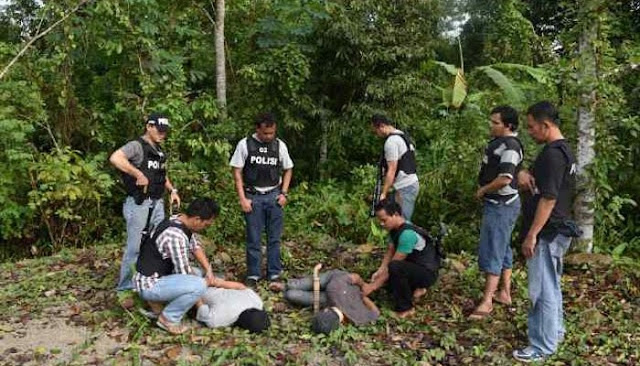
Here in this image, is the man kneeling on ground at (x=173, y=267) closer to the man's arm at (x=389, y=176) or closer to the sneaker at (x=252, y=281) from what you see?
the sneaker at (x=252, y=281)

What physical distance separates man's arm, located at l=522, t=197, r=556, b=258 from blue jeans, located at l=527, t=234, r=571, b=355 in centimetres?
12

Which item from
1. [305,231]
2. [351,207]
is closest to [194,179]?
[305,231]

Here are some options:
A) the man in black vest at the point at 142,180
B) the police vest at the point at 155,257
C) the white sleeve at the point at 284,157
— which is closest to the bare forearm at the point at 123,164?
the man in black vest at the point at 142,180

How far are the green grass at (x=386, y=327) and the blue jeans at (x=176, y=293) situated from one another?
0.21 m

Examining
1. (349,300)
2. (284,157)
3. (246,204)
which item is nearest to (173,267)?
(246,204)

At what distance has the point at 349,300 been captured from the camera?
524 centimetres

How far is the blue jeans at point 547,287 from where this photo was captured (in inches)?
168

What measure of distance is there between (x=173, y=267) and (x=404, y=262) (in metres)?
2.01

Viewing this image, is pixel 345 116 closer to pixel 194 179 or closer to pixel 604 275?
pixel 194 179

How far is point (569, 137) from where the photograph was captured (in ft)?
22.9

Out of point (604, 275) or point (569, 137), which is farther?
point (569, 137)

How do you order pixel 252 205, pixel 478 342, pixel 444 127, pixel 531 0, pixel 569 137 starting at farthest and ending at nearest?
1. pixel 531 0
2. pixel 444 127
3. pixel 569 137
4. pixel 252 205
5. pixel 478 342

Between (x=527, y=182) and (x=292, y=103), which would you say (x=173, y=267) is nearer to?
(x=527, y=182)

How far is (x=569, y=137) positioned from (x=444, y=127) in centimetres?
267
